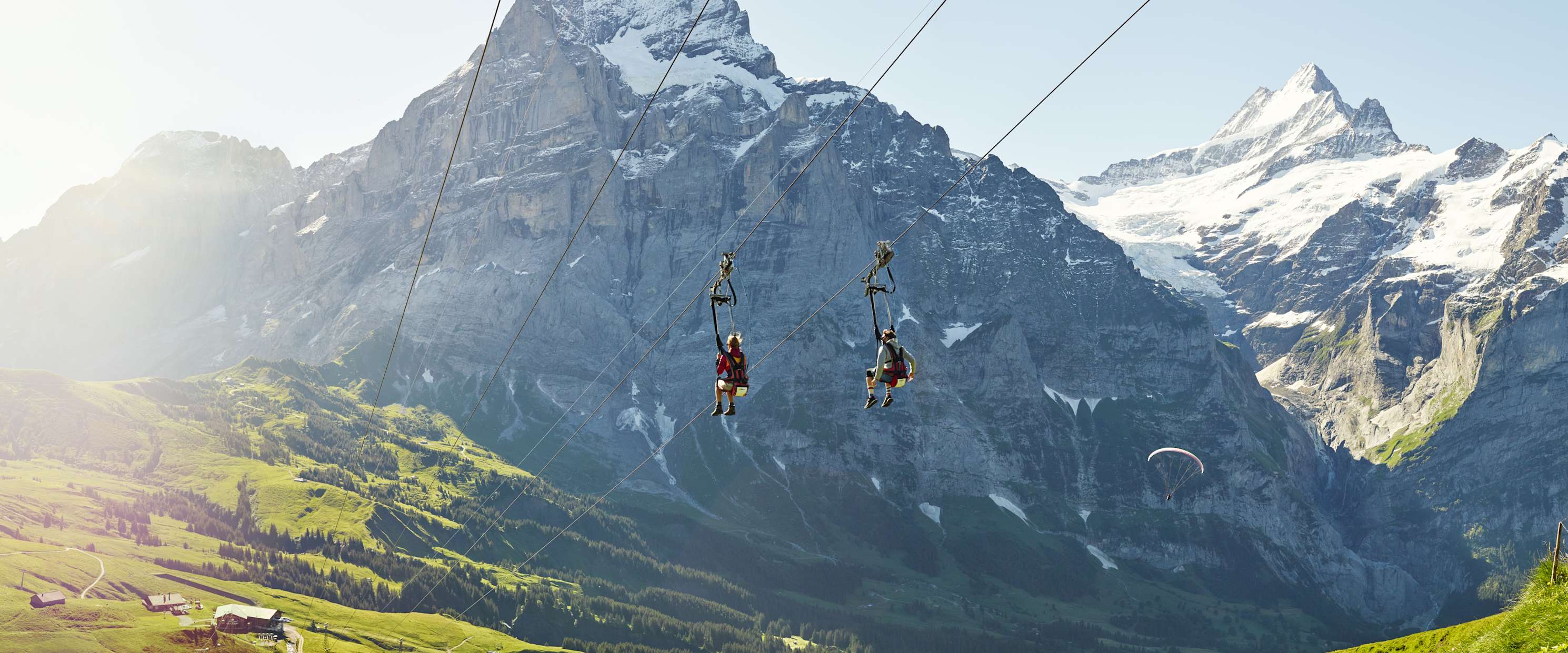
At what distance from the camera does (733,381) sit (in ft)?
165

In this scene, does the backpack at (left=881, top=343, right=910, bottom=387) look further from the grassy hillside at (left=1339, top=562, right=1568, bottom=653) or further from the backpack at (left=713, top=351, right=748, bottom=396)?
the grassy hillside at (left=1339, top=562, right=1568, bottom=653)

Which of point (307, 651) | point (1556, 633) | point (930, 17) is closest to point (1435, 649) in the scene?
point (1556, 633)

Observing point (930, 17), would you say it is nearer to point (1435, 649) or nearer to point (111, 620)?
point (1435, 649)

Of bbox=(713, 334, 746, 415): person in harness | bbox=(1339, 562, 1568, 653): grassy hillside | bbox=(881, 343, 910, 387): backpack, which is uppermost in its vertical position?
bbox=(881, 343, 910, 387): backpack

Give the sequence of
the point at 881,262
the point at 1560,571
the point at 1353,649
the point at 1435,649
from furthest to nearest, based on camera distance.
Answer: the point at 1353,649
the point at 1435,649
the point at 1560,571
the point at 881,262

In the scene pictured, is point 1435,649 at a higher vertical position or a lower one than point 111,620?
higher

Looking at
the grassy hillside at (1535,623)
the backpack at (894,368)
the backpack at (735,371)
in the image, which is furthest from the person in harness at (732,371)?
the grassy hillside at (1535,623)

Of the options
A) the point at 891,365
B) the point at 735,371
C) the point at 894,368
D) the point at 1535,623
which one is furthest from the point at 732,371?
the point at 1535,623

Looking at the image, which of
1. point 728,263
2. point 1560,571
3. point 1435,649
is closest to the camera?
point 728,263

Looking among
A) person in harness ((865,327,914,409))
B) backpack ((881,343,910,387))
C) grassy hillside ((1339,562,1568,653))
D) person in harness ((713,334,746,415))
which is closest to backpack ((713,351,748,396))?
person in harness ((713,334,746,415))

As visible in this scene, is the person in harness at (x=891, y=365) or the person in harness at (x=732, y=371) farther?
the person in harness at (x=732, y=371)

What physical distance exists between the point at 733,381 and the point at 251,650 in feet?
578

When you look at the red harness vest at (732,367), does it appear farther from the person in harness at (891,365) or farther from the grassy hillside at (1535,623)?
the grassy hillside at (1535,623)

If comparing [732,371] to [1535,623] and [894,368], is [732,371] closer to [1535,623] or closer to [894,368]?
[894,368]
